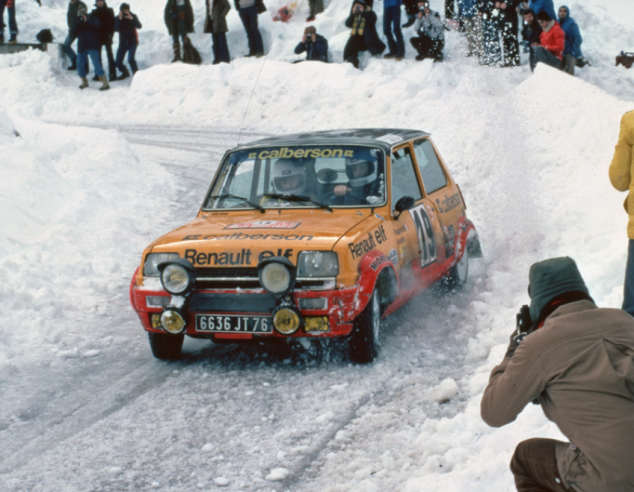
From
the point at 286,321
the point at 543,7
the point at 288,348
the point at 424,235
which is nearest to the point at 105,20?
the point at 543,7

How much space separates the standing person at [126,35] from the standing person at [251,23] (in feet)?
10.3

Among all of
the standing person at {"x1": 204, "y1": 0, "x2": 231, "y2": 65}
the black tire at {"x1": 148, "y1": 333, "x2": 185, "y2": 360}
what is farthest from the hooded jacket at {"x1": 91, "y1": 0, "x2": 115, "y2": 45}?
the black tire at {"x1": 148, "y1": 333, "x2": 185, "y2": 360}

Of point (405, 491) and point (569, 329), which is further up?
point (569, 329)

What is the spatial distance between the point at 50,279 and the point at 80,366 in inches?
74.6

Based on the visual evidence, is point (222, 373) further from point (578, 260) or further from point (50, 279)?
point (578, 260)

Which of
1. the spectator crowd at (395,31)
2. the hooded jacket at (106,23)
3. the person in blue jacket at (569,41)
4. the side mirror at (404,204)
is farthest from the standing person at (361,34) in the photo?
the side mirror at (404,204)

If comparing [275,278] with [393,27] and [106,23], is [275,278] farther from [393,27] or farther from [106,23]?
[106,23]

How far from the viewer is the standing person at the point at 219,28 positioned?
18.8 meters

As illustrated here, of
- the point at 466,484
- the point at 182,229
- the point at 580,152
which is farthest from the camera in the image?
the point at 580,152

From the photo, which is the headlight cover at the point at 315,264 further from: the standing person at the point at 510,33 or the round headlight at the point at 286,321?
the standing person at the point at 510,33

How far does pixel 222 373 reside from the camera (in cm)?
528

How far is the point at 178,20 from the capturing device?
66.1ft

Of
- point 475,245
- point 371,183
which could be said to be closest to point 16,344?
point 371,183

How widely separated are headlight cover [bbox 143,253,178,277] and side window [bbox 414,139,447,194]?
8.47ft
